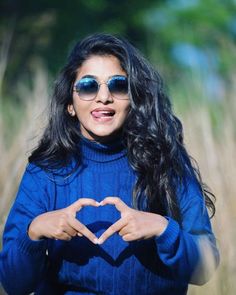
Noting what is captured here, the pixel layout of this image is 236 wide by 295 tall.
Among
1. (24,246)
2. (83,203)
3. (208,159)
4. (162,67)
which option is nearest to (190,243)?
(83,203)

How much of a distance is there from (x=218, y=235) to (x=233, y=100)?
1.56 m

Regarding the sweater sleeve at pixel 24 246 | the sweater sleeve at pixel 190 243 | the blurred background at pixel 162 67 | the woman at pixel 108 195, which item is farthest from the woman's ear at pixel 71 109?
the blurred background at pixel 162 67

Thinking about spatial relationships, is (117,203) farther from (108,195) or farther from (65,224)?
(108,195)

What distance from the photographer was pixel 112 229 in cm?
255

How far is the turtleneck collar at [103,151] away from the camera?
2934 millimetres

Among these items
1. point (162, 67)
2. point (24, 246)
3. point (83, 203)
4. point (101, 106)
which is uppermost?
point (162, 67)

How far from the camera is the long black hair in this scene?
2904mm

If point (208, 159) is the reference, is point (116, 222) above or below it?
below

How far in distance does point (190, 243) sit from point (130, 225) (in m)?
0.25

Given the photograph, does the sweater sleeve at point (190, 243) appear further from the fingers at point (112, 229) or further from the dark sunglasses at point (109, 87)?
the dark sunglasses at point (109, 87)

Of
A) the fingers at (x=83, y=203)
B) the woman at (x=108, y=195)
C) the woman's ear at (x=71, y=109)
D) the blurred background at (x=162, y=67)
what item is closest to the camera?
the fingers at (x=83, y=203)

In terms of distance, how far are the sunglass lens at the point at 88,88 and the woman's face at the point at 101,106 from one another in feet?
0.05

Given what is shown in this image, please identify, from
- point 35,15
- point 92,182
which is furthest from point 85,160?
point 35,15

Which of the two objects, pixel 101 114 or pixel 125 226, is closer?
pixel 125 226
